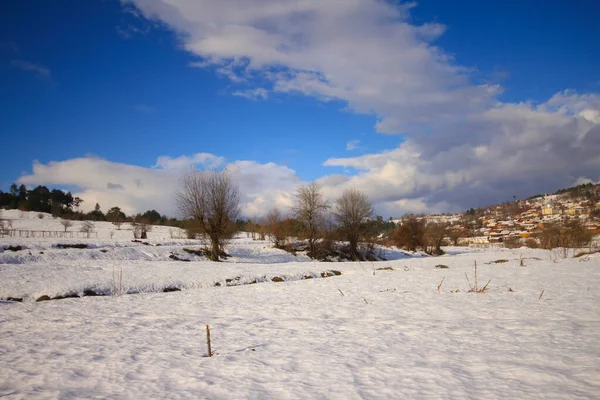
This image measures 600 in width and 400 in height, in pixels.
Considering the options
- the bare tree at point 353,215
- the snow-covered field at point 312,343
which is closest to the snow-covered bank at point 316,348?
the snow-covered field at point 312,343

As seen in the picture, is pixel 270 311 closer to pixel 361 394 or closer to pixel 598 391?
pixel 361 394

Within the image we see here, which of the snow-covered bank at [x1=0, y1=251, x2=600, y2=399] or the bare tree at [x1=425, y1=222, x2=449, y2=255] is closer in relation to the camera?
the snow-covered bank at [x1=0, y1=251, x2=600, y2=399]

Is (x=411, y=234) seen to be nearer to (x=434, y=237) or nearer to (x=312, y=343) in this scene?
(x=434, y=237)

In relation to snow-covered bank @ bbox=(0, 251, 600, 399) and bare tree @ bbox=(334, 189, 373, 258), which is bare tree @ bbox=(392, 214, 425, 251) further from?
snow-covered bank @ bbox=(0, 251, 600, 399)

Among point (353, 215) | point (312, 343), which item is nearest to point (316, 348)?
point (312, 343)

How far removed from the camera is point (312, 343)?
677cm

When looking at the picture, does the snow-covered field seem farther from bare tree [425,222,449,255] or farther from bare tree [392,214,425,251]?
bare tree [425,222,449,255]

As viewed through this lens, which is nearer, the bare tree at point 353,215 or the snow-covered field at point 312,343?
the snow-covered field at point 312,343

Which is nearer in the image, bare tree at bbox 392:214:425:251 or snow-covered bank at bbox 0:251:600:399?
snow-covered bank at bbox 0:251:600:399

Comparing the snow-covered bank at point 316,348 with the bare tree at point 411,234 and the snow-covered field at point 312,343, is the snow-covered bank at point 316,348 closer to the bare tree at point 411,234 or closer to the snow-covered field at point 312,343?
the snow-covered field at point 312,343

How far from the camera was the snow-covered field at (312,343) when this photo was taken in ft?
15.1

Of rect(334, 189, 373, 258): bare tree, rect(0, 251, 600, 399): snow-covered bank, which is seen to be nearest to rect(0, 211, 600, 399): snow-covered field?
rect(0, 251, 600, 399): snow-covered bank

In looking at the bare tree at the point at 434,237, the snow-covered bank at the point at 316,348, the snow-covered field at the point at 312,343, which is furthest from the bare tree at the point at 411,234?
the snow-covered bank at the point at 316,348

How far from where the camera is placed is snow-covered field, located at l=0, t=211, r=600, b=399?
4605 millimetres
